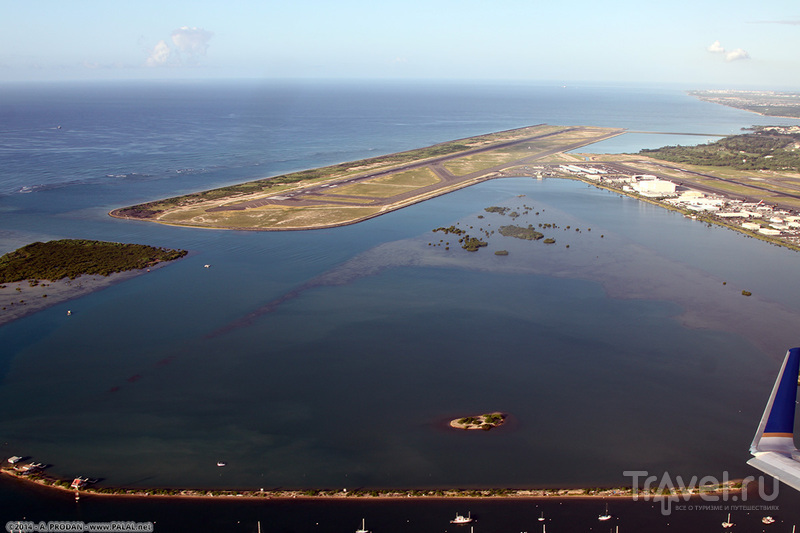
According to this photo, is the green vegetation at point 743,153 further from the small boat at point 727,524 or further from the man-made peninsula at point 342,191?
the small boat at point 727,524

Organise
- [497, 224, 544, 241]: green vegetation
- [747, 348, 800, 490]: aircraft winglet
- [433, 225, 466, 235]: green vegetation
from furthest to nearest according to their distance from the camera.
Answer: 1. [433, 225, 466, 235]: green vegetation
2. [497, 224, 544, 241]: green vegetation
3. [747, 348, 800, 490]: aircraft winglet

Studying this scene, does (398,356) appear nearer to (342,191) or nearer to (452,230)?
(452,230)

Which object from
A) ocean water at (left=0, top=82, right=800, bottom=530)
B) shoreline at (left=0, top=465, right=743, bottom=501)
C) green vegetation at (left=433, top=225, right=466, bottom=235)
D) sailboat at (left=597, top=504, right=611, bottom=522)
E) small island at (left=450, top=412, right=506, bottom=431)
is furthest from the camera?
green vegetation at (left=433, top=225, right=466, bottom=235)

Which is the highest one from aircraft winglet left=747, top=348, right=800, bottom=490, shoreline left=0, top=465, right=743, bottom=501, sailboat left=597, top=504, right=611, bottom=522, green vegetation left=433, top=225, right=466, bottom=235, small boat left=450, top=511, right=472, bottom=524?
green vegetation left=433, top=225, right=466, bottom=235

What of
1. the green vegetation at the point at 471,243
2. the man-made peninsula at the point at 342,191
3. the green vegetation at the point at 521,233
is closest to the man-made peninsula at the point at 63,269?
the man-made peninsula at the point at 342,191

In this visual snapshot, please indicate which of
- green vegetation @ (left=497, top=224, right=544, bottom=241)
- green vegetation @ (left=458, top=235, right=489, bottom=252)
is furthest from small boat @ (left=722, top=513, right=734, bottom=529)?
green vegetation @ (left=497, top=224, right=544, bottom=241)

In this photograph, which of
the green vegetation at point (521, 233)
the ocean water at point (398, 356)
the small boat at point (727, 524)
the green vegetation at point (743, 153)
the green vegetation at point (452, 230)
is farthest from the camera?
the green vegetation at point (743, 153)

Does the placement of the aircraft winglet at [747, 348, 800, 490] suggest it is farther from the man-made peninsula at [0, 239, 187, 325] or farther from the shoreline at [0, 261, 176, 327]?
the man-made peninsula at [0, 239, 187, 325]

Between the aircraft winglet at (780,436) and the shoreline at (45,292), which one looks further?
the shoreline at (45,292)

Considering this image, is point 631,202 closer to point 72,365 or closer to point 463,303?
point 463,303
